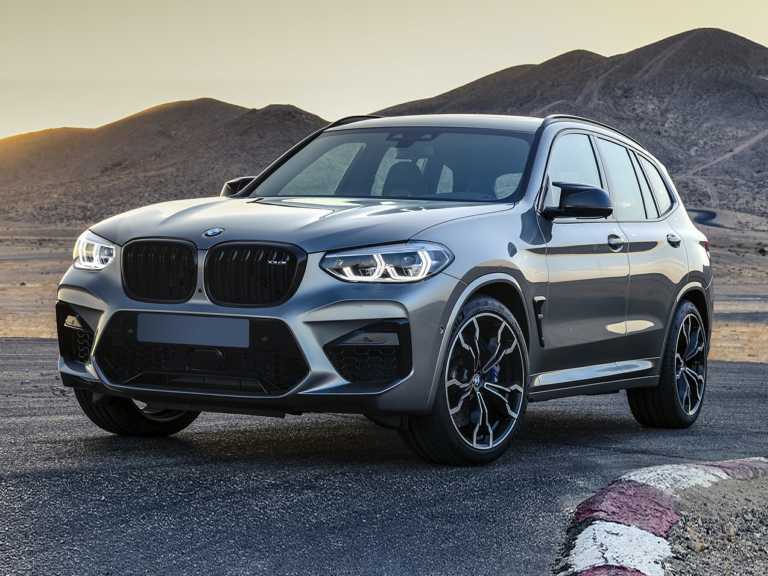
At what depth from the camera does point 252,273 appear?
6.36 meters

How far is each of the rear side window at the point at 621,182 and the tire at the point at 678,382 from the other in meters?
0.82

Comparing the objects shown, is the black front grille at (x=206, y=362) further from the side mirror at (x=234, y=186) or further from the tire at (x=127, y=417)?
the side mirror at (x=234, y=186)

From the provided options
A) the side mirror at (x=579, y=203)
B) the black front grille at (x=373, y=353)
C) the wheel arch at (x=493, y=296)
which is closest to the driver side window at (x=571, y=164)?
the side mirror at (x=579, y=203)

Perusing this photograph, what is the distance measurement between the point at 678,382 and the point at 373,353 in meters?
3.64

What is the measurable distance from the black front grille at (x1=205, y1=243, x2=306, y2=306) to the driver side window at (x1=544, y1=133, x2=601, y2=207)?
6.60 feet

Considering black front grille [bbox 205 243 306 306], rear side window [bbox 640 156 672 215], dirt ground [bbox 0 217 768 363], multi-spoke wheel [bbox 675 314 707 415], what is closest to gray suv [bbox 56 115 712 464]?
black front grille [bbox 205 243 306 306]

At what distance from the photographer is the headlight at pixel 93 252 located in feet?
22.2

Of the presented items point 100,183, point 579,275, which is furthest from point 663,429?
point 100,183

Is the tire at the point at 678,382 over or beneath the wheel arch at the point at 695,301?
beneath

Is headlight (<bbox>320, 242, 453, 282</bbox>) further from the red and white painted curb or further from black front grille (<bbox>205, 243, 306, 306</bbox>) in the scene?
the red and white painted curb

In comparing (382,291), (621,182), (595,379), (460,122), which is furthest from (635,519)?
(621,182)

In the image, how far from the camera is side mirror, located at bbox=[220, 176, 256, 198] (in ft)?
27.4

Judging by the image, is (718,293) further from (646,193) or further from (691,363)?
(646,193)

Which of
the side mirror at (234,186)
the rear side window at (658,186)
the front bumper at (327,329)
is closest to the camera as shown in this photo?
the front bumper at (327,329)
